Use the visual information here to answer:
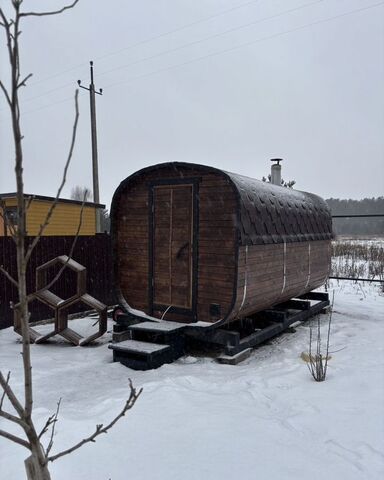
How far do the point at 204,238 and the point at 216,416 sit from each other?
300 cm

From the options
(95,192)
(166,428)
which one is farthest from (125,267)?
(95,192)

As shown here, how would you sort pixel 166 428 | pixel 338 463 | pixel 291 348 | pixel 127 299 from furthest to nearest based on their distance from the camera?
pixel 127 299 → pixel 291 348 → pixel 166 428 → pixel 338 463

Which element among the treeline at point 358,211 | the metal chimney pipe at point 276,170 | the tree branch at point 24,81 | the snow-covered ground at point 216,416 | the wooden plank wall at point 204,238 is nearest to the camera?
the tree branch at point 24,81

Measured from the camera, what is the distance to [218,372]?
567 centimetres

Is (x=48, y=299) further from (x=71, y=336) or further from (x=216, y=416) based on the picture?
(x=216, y=416)

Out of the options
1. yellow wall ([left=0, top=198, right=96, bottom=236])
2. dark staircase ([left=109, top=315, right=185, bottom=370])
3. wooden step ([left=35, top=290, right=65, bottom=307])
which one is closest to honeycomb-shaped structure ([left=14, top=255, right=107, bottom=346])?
wooden step ([left=35, top=290, right=65, bottom=307])

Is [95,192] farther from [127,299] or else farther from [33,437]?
[33,437]

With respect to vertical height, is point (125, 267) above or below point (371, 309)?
above

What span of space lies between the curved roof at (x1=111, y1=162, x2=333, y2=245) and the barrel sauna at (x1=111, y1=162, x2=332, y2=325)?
0.02 metres

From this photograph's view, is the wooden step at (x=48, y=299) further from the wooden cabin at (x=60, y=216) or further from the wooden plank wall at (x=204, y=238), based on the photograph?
the wooden cabin at (x=60, y=216)

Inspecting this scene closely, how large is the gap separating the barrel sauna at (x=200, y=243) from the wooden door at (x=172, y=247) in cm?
2

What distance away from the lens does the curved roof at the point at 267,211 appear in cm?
633

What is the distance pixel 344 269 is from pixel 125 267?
11.2m

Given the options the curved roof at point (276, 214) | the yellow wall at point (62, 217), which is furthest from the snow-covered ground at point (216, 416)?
the yellow wall at point (62, 217)
